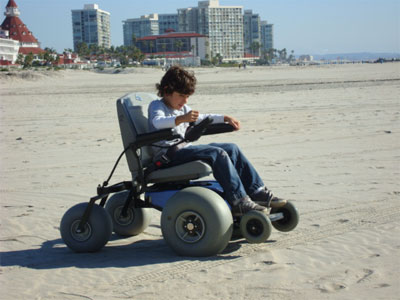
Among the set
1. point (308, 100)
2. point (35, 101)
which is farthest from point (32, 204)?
point (35, 101)

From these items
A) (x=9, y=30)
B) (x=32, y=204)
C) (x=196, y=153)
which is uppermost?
(x=9, y=30)

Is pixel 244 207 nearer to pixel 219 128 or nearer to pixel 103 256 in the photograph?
pixel 219 128

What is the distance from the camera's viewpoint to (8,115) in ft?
55.2

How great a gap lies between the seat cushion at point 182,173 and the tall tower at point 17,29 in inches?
5217

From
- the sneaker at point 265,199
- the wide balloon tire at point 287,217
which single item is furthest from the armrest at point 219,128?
the wide balloon tire at point 287,217

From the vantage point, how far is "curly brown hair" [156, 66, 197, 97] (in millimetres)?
5098

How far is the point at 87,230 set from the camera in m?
5.15

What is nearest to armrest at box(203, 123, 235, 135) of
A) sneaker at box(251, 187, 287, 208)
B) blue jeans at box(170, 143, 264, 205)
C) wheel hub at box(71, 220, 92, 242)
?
blue jeans at box(170, 143, 264, 205)

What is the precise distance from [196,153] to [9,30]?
140023 millimetres

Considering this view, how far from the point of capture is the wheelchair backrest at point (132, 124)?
5.13m

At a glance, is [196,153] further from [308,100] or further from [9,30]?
[9,30]

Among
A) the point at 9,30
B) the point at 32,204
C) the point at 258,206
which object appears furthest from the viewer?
the point at 9,30

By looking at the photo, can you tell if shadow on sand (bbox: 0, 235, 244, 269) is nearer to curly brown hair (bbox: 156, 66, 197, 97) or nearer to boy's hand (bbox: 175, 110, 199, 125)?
boy's hand (bbox: 175, 110, 199, 125)

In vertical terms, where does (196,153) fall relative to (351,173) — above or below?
above
